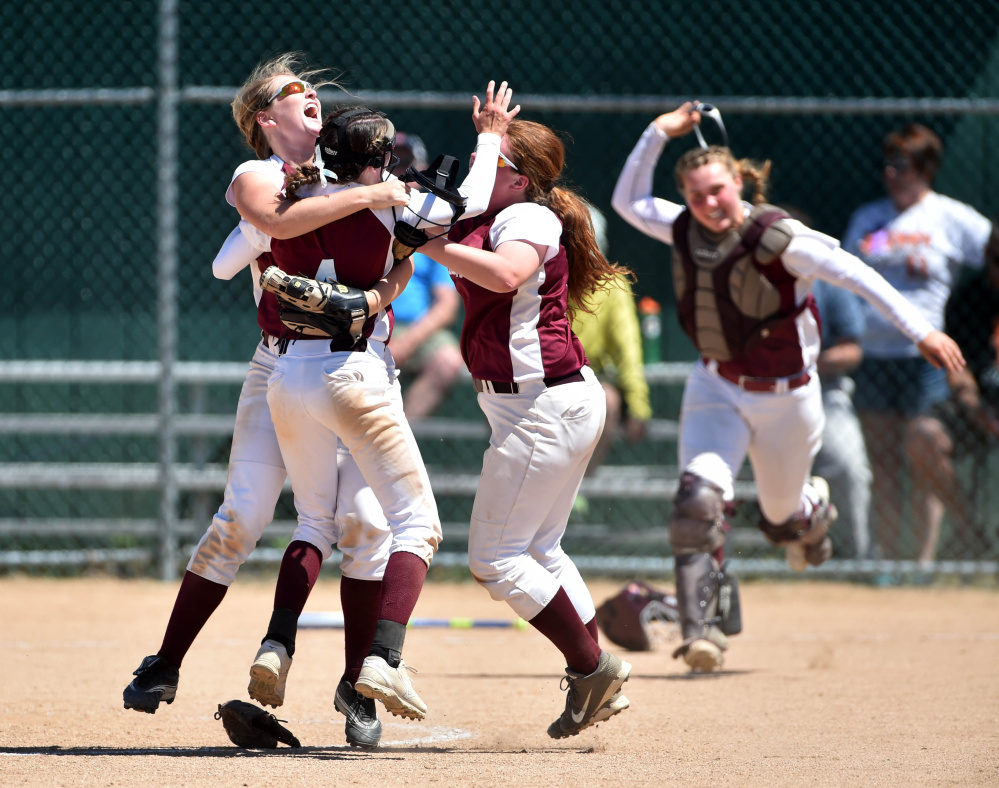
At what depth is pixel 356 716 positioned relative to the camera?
3.41 metres

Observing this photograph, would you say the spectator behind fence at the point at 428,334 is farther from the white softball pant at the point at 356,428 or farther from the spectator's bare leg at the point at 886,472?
the white softball pant at the point at 356,428

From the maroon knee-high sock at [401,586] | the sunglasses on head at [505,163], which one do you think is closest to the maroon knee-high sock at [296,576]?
the maroon knee-high sock at [401,586]

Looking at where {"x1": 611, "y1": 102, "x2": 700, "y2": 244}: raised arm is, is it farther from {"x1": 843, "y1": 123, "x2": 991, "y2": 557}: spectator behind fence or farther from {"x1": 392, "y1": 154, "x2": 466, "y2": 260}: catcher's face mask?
{"x1": 843, "y1": 123, "x2": 991, "y2": 557}: spectator behind fence

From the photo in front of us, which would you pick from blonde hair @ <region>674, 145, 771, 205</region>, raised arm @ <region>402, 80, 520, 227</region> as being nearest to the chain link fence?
blonde hair @ <region>674, 145, 771, 205</region>

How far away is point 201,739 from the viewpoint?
11.7 feet

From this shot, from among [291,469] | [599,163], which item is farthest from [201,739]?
[599,163]

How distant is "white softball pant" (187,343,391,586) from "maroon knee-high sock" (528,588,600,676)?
19.0 inches

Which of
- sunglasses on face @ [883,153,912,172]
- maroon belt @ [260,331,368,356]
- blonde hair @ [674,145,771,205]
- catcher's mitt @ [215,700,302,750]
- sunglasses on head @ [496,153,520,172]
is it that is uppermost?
sunglasses on face @ [883,153,912,172]

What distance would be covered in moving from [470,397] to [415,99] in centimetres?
242

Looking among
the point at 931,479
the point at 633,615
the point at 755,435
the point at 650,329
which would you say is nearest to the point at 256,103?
the point at 755,435

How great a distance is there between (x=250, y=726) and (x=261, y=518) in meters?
0.57

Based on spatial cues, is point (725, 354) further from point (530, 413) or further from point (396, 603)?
point (396, 603)

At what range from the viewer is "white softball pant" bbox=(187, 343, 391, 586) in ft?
11.1

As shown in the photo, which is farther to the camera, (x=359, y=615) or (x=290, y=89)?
(x=359, y=615)
